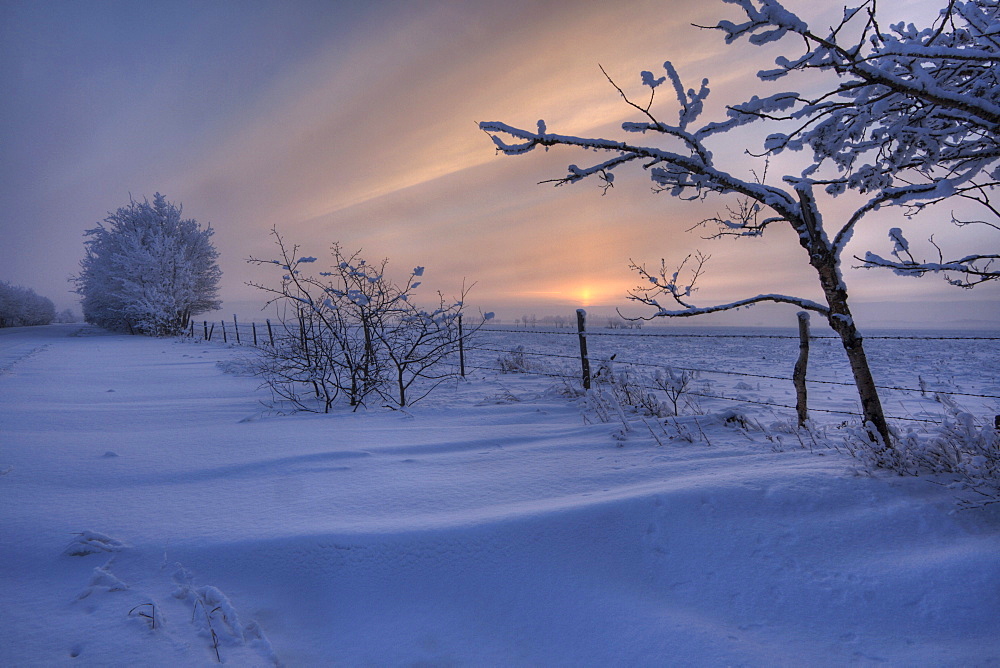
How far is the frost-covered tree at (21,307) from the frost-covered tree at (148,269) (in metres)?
36.7

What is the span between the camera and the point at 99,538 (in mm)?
2041

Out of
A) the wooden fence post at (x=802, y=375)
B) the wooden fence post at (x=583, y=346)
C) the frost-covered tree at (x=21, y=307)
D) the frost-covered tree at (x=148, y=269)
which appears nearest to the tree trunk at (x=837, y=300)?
the wooden fence post at (x=802, y=375)

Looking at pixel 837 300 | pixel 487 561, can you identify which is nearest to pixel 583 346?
pixel 837 300

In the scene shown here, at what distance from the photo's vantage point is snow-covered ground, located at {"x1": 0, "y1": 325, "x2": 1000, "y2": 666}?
5.14 ft

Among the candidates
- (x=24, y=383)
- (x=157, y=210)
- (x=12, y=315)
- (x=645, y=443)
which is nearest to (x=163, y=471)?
(x=645, y=443)

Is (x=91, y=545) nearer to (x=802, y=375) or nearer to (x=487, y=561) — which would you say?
(x=487, y=561)

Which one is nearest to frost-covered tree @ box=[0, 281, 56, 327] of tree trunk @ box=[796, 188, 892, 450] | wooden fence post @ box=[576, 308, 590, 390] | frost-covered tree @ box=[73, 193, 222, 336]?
frost-covered tree @ box=[73, 193, 222, 336]

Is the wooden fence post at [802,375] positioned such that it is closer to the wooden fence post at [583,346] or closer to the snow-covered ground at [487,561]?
the snow-covered ground at [487,561]

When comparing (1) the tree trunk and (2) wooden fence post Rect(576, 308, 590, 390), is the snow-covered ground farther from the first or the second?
(2) wooden fence post Rect(576, 308, 590, 390)

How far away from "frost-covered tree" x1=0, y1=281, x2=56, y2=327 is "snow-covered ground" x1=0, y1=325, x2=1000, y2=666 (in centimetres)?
7188

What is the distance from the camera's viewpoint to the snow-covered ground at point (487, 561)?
1567mm

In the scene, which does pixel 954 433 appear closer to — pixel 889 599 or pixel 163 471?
pixel 889 599

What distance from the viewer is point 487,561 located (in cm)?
204

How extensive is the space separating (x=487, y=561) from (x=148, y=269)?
103 feet
